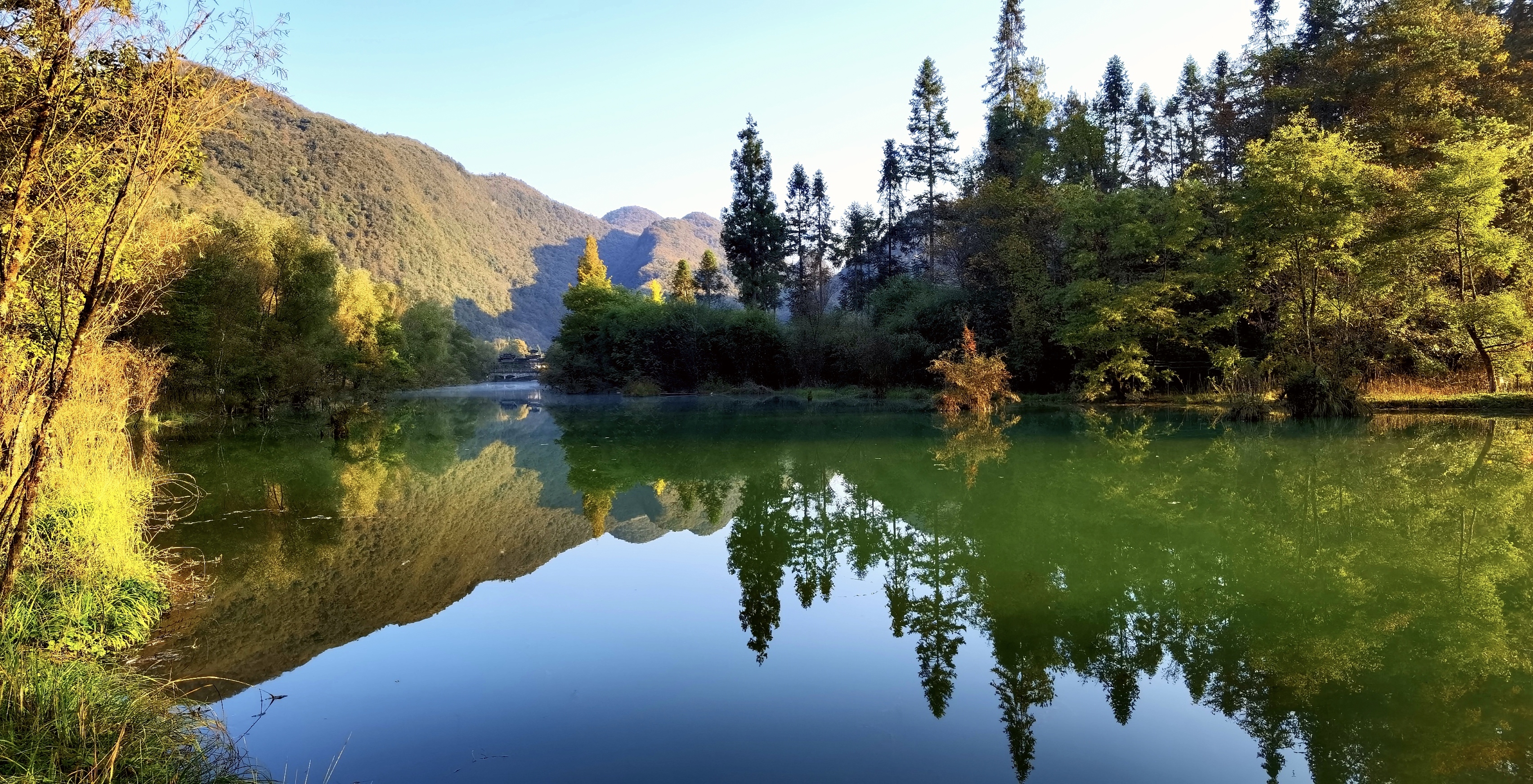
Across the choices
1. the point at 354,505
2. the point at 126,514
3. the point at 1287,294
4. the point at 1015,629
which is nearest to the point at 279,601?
the point at 126,514

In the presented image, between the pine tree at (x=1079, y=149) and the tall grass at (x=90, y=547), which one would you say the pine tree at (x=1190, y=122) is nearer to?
the pine tree at (x=1079, y=149)

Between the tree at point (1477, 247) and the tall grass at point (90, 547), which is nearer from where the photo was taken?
the tall grass at point (90, 547)

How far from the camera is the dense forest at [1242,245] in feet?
54.9

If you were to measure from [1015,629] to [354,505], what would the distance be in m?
7.98

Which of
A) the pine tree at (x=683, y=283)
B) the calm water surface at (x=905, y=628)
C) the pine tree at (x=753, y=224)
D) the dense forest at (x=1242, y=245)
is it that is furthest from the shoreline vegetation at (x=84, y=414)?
the pine tree at (x=683, y=283)

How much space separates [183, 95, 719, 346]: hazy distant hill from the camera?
65312 millimetres

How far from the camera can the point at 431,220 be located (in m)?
98.9

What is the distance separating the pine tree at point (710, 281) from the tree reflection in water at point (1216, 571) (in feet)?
118

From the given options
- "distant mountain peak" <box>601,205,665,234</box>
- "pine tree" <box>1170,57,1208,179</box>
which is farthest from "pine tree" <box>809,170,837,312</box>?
"distant mountain peak" <box>601,205,665,234</box>

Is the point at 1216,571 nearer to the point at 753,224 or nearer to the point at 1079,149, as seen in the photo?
the point at 1079,149

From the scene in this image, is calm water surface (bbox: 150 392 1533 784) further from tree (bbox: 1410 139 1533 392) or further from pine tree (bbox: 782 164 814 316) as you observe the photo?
pine tree (bbox: 782 164 814 316)

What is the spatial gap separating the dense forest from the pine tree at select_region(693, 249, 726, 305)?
10.6 m

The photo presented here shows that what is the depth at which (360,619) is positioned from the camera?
514 cm

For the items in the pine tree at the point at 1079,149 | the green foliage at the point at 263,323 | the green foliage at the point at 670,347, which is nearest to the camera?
the green foliage at the point at 263,323
